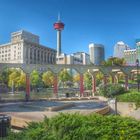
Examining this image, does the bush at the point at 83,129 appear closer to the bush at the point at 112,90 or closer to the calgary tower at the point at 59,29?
the bush at the point at 112,90

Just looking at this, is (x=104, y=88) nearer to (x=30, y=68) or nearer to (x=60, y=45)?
(x=30, y=68)

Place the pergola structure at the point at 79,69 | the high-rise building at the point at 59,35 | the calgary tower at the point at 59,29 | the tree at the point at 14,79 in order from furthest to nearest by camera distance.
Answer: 1. the calgary tower at the point at 59,29
2. the high-rise building at the point at 59,35
3. the tree at the point at 14,79
4. the pergola structure at the point at 79,69

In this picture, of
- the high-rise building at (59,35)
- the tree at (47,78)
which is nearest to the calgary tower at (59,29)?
the high-rise building at (59,35)

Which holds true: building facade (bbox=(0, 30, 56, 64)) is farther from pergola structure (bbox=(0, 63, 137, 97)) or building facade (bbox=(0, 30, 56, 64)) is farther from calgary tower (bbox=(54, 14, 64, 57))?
pergola structure (bbox=(0, 63, 137, 97))

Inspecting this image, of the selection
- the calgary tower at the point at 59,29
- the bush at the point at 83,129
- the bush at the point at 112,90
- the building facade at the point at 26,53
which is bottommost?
the bush at the point at 83,129

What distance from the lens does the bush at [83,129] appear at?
28.4 ft

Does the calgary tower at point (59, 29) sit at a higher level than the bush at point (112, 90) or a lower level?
higher

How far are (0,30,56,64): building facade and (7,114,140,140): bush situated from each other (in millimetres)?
129821

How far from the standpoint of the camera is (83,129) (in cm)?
880

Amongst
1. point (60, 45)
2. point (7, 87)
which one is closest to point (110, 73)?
point (7, 87)

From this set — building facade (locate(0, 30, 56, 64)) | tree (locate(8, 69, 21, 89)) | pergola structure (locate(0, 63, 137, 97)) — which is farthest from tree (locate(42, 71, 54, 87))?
building facade (locate(0, 30, 56, 64))

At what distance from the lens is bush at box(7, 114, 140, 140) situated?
8.66 metres

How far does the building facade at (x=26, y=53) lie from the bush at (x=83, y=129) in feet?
426

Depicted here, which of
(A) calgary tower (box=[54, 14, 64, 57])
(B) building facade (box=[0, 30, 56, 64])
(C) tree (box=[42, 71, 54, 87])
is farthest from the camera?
(A) calgary tower (box=[54, 14, 64, 57])
